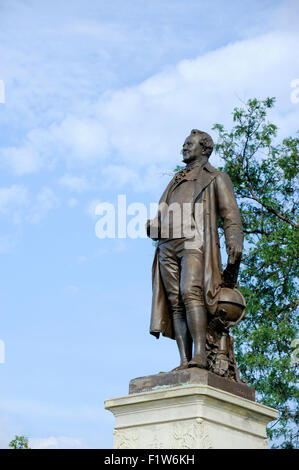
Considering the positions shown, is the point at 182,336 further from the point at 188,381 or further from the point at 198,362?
the point at 188,381

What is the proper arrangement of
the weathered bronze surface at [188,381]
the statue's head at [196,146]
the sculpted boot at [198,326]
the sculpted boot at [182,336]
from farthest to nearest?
the statue's head at [196,146] < the sculpted boot at [182,336] < the sculpted boot at [198,326] < the weathered bronze surface at [188,381]

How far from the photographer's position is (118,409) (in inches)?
346

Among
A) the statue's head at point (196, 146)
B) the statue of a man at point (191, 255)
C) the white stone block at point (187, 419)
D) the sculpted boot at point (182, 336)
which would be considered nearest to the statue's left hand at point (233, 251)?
the statue of a man at point (191, 255)

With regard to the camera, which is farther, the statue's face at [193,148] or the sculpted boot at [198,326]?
the statue's face at [193,148]

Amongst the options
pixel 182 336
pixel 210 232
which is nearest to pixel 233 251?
pixel 210 232

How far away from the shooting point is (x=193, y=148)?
32.3ft

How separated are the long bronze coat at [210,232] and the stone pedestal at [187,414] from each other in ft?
2.48

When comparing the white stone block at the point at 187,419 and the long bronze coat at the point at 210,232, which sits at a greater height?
the long bronze coat at the point at 210,232

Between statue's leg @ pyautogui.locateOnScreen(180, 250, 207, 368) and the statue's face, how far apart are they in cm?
125

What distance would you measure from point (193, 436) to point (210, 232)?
224cm

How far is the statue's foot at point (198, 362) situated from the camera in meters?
8.59

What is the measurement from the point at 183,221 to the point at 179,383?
1793mm

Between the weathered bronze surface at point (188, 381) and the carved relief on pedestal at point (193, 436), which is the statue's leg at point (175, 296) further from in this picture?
the carved relief on pedestal at point (193, 436)
